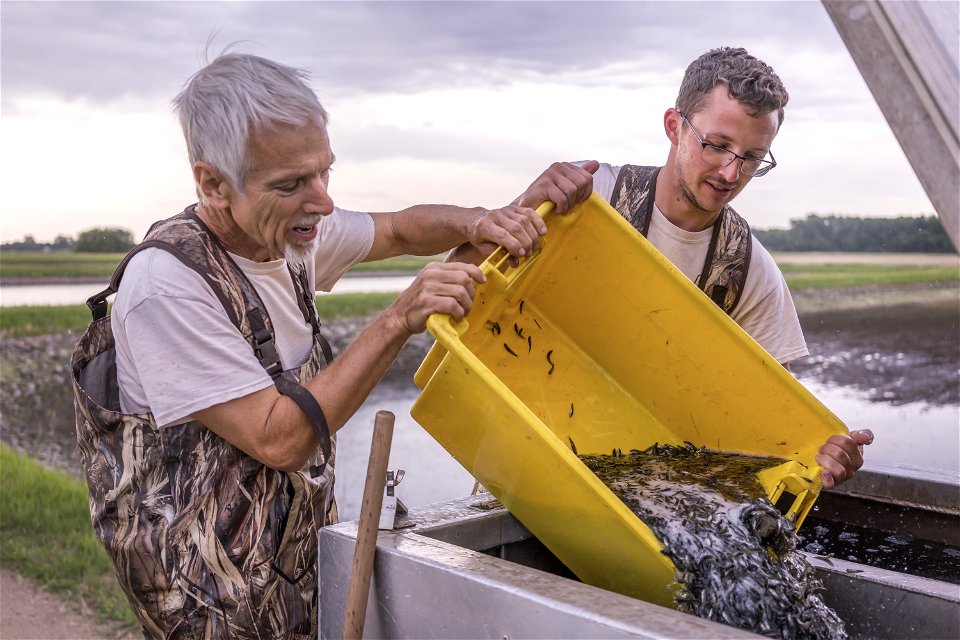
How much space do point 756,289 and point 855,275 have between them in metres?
16.6

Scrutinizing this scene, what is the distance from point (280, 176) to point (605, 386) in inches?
44.0

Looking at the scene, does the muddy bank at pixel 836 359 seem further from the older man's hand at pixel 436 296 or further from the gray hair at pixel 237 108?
the older man's hand at pixel 436 296

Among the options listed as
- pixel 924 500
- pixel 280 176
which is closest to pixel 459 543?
pixel 280 176

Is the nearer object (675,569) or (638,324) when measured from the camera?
(675,569)

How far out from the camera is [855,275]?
720 inches

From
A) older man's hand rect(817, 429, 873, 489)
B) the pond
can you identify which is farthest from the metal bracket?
the pond

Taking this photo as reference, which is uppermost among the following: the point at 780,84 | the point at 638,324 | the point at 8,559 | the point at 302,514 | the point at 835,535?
the point at 780,84

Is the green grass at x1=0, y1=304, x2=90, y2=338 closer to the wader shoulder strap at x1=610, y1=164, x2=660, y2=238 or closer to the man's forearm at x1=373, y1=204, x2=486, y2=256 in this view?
the man's forearm at x1=373, y1=204, x2=486, y2=256

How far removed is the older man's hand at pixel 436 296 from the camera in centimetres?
197

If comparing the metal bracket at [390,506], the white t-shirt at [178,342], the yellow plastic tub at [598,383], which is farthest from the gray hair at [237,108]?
the metal bracket at [390,506]

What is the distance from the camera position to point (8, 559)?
635cm

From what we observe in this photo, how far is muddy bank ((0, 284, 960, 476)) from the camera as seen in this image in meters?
9.73

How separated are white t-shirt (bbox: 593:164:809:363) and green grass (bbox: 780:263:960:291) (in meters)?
14.7

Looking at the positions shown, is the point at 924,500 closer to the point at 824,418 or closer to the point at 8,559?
the point at 824,418
